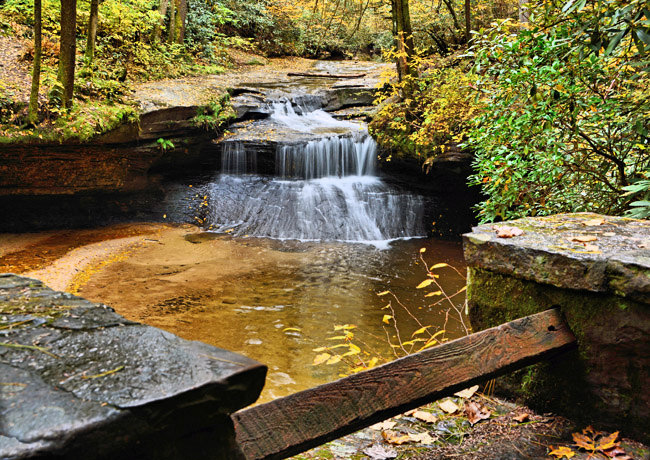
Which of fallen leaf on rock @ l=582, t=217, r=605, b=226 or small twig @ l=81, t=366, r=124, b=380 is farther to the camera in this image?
fallen leaf on rock @ l=582, t=217, r=605, b=226

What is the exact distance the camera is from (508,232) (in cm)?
237

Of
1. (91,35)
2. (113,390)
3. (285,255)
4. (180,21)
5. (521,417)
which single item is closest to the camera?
(113,390)

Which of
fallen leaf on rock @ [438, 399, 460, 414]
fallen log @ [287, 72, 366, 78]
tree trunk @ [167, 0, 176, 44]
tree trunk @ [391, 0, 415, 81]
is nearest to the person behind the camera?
fallen leaf on rock @ [438, 399, 460, 414]

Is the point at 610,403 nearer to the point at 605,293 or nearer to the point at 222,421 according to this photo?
the point at 605,293

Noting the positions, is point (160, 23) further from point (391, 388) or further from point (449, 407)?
point (391, 388)

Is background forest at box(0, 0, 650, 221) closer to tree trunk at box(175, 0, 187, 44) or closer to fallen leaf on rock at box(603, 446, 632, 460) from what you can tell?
tree trunk at box(175, 0, 187, 44)

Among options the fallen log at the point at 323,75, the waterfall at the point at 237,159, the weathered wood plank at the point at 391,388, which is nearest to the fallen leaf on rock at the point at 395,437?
the weathered wood plank at the point at 391,388

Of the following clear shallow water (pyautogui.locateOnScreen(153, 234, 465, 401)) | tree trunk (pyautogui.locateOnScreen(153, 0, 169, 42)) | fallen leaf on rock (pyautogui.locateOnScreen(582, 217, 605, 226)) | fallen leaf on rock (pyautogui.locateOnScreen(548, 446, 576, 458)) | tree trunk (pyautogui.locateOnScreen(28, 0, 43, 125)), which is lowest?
clear shallow water (pyautogui.locateOnScreen(153, 234, 465, 401))

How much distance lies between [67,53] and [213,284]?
643cm

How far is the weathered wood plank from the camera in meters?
1.30

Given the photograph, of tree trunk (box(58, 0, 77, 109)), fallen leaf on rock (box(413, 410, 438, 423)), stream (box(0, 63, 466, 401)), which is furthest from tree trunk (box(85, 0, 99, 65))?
fallen leaf on rock (box(413, 410, 438, 423))

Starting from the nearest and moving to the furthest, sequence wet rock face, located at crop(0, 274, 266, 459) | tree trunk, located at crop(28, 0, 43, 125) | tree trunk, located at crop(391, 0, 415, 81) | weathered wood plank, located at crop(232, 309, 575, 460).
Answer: wet rock face, located at crop(0, 274, 266, 459)
weathered wood plank, located at crop(232, 309, 575, 460)
tree trunk, located at crop(28, 0, 43, 125)
tree trunk, located at crop(391, 0, 415, 81)

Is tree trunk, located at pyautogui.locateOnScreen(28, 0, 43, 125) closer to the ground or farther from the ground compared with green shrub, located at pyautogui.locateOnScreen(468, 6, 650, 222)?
farther from the ground

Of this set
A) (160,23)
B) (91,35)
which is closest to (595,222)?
(91,35)
